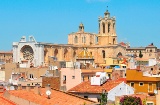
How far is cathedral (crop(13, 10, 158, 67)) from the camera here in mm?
123438

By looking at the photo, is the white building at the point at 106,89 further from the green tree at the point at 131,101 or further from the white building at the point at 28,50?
the white building at the point at 28,50

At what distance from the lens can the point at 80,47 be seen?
136 m

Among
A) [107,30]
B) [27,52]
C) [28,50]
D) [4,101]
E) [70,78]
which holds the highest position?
[107,30]

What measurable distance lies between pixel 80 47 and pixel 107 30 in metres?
8.43

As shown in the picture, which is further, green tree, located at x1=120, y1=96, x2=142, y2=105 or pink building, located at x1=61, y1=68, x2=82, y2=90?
pink building, located at x1=61, y1=68, x2=82, y2=90

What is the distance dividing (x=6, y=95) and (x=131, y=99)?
579 cm

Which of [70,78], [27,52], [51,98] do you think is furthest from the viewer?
[27,52]

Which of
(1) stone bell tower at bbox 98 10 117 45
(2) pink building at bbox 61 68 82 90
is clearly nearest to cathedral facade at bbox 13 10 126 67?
(1) stone bell tower at bbox 98 10 117 45

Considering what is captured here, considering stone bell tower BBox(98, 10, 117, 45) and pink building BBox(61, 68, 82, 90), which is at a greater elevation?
stone bell tower BBox(98, 10, 117, 45)

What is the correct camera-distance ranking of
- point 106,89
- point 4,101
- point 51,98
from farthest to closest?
point 106,89 < point 51,98 < point 4,101

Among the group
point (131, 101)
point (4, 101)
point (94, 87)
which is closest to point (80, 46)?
point (94, 87)

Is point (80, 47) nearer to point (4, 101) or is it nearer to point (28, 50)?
point (28, 50)

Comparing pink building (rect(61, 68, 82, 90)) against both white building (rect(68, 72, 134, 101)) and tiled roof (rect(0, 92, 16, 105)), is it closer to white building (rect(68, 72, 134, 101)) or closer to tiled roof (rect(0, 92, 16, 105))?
white building (rect(68, 72, 134, 101))

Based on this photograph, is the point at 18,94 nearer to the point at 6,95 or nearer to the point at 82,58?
the point at 6,95
